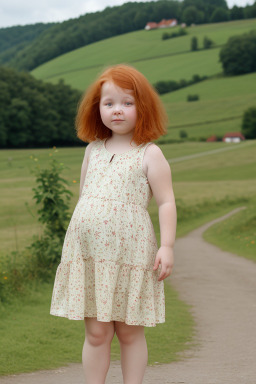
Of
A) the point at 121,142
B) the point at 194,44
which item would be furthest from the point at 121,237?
the point at 194,44

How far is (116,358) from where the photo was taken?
585 centimetres

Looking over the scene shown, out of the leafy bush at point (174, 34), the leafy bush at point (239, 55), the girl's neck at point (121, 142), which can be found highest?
the leafy bush at point (174, 34)

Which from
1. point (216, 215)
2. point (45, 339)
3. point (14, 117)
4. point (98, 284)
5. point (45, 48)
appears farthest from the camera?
point (45, 48)

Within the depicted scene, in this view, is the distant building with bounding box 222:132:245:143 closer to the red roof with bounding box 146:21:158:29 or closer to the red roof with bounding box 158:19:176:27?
the red roof with bounding box 146:21:158:29

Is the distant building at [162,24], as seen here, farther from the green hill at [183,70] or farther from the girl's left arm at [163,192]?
the girl's left arm at [163,192]

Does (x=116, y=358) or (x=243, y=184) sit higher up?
(x=116, y=358)

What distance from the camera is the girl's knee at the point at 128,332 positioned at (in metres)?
3.79

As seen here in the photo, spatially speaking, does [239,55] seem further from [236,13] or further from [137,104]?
[137,104]

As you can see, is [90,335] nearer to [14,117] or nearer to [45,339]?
[45,339]

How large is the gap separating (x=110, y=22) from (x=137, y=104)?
490 feet

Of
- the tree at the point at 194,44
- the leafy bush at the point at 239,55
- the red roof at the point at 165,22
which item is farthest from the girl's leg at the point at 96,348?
the red roof at the point at 165,22

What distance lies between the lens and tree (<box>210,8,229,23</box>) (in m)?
139

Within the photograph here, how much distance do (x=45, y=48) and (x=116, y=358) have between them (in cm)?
14358

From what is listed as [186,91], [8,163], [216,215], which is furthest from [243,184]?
[186,91]
